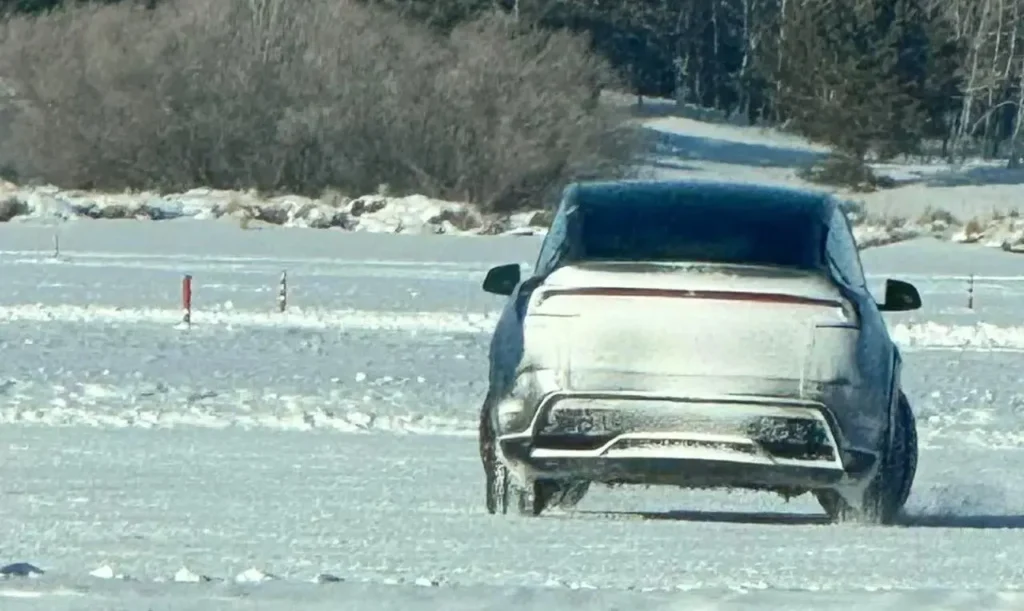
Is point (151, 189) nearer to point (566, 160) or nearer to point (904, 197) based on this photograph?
point (566, 160)

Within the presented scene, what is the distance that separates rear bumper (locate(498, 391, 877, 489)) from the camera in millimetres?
9844

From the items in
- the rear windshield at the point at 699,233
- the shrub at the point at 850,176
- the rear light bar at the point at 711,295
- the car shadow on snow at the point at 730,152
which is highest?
the rear windshield at the point at 699,233

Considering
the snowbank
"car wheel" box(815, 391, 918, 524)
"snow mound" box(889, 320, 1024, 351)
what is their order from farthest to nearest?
the snowbank
"snow mound" box(889, 320, 1024, 351)
"car wheel" box(815, 391, 918, 524)

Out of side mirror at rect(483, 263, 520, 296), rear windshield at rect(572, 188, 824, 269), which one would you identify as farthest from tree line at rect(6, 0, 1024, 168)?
rear windshield at rect(572, 188, 824, 269)

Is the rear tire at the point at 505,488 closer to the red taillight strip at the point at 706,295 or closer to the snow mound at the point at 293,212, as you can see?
the red taillight strip at the point at 706,295

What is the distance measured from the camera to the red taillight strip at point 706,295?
32.1 ft

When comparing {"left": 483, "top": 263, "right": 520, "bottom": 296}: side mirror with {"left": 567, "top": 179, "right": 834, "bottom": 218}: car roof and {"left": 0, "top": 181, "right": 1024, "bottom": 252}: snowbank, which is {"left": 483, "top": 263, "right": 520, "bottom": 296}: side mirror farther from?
{"left": 0, "top": 181, "right": 1024, "bottom": 252}: snowbank

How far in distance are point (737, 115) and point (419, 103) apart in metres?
44.2

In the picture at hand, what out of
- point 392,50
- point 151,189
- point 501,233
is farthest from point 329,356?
point 392,50

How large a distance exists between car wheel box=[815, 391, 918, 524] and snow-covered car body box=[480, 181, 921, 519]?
0.27 metres

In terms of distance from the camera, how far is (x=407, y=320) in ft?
102

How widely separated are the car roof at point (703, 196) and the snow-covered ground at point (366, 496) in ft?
4.87

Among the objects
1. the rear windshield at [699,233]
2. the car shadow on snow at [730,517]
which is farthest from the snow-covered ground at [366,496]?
the rear windshield at [699,233]

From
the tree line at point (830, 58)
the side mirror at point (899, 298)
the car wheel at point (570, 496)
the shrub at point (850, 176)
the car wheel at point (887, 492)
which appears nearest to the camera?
the car wheel at point (887, 492)
